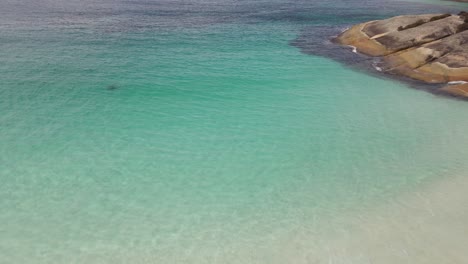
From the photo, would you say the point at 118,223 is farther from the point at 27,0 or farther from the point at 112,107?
the point at 27,0

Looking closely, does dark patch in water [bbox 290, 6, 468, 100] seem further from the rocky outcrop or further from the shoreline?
the shoreline

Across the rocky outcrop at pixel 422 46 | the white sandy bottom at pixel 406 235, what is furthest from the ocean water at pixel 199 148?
the rocky outcrop at pixel 422 46

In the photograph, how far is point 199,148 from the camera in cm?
2109

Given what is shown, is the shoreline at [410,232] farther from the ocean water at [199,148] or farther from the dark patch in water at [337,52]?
the dark patch in water at [337,52]

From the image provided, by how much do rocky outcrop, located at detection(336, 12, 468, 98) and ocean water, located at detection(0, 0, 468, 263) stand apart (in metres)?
2.52

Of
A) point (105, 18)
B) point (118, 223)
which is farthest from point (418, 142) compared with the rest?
point (105, 18)

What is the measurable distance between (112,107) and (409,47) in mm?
25525

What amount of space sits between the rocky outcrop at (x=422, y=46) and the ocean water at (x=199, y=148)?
8.27 feet

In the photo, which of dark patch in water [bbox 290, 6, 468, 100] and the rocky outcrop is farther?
dark patch in water [bbox 290, 6, 468, 100]

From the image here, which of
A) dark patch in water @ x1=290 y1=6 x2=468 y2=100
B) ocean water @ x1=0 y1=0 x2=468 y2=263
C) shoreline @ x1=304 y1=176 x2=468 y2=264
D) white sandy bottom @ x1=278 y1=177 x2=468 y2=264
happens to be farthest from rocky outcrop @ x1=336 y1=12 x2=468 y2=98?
white sandy bottom @ x1=278 y1=177 x2=468 y2=264

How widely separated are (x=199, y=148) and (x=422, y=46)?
23.4 metres

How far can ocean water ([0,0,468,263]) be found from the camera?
14.8 metres

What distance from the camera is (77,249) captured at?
14.0 meters

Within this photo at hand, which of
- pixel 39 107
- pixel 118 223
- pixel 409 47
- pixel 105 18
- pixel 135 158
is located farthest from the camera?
pixel 105 18
